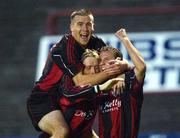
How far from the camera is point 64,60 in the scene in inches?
460

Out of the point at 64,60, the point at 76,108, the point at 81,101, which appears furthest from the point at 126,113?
the point at 64,60

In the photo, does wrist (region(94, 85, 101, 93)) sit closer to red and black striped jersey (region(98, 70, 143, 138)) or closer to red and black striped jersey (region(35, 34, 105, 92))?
red and black striped jersey (region(98, 70, 143, 138))

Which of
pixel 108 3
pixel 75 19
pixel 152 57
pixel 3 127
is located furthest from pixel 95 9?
pixel 75 19

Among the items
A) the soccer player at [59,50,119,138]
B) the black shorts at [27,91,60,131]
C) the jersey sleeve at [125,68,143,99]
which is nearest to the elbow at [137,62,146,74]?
the jersey sleeve at [125,68,143,99]

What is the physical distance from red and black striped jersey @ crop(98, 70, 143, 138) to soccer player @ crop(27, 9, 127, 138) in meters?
0.37

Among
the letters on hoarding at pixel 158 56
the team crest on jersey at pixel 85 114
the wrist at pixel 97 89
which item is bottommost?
the letters on hoarding at pixel 158 56

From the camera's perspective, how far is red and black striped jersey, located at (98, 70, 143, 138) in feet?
35.9

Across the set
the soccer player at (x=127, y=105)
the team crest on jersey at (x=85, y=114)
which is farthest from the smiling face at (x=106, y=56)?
the team crest on jersey at (x=85, y=114)

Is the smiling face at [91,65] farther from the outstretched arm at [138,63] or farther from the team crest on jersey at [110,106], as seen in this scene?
the outstretched arm at [138,63]

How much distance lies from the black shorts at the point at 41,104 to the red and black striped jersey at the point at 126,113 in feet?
3.12

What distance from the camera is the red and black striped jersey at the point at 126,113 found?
1094 centimetres

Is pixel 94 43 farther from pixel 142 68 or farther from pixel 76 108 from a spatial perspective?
pixel 142 68

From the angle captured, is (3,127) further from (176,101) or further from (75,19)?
(75,19)

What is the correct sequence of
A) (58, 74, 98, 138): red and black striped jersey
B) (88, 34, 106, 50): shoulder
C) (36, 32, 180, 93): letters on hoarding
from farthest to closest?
(36, 32, 180, 93): letters on hoarding, (88, 34, 106, 50): shoulder, (58, 74, 98, 138): red and black striped jersey
